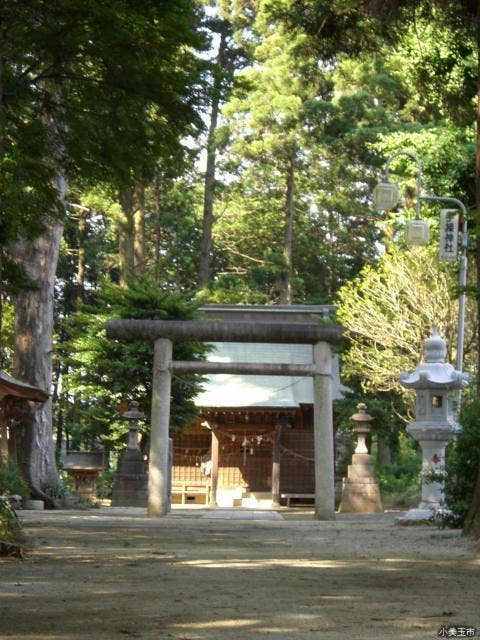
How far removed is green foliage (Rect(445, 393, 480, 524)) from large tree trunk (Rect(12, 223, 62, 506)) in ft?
34.8

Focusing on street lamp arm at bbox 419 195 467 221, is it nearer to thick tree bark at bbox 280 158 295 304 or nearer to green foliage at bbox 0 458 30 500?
green foliage at bbox 0 458 30 500

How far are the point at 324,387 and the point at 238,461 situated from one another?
1411 cm

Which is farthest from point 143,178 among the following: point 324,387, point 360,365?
point 360,365

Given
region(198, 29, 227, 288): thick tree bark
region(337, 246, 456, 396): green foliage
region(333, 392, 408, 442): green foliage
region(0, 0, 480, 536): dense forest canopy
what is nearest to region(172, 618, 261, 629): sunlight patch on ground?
region(0, 0, 480, 536): dense forest canopy

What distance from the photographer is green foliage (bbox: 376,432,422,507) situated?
27250mm

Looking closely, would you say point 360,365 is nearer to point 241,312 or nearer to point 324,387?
point 241,312

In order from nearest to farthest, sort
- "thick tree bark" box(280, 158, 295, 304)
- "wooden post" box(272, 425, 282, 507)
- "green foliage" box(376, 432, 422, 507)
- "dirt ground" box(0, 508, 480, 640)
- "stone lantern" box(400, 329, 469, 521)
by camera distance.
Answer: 1. "dirt ground" box(0, 508, 480, 640)
2. "stone lantern" box(400, 329, 469, 521)
3. "green foliage" box(376, 432, 422, 507)
4. "wooden post" box(272, 425, 282, 507)
5. "thick tree bark" box(280, 158, 295, 304)

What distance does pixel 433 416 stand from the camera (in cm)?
1711

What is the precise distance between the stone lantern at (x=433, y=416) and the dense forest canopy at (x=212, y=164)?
3741 millimetres

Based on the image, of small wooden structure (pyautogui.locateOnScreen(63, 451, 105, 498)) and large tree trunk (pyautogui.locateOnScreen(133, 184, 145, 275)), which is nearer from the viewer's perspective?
small wooden structure (pyautogui.locateOnScreen(63, 451, 105, 498))

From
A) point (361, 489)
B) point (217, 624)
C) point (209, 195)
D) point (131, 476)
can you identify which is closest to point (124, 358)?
point (131, 476)

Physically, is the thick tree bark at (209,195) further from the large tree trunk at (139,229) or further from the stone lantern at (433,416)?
the stone lantern at (433,416)

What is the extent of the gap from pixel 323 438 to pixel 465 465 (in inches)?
177

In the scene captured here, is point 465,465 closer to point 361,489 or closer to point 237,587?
point 237,587
